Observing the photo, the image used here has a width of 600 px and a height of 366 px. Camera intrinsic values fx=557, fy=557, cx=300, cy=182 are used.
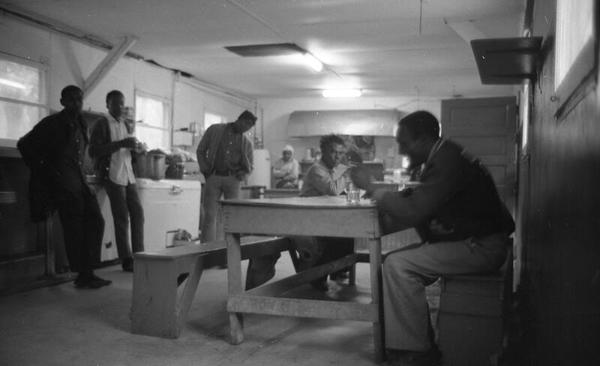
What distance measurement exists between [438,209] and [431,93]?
11.5 meters

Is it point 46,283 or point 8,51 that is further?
point 8,51

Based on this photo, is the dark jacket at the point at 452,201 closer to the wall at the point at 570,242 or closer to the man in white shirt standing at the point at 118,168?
the wall at the point at 570,242

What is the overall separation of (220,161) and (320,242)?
2460 millimetres

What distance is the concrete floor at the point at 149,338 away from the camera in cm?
307

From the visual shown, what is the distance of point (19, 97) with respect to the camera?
7449mm

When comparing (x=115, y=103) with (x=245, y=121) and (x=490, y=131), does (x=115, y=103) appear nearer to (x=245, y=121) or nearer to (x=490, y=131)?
(x=245, y=121)

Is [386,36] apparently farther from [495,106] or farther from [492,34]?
[495,106]

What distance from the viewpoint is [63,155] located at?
4910 mm

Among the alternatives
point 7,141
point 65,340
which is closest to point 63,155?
point 65,340

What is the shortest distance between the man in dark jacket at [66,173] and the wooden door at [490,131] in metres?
4.23

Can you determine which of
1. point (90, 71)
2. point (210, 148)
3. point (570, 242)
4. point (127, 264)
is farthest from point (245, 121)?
point (570, 242)

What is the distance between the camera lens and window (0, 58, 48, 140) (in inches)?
284

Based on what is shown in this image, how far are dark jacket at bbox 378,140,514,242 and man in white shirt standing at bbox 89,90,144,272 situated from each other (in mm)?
3630

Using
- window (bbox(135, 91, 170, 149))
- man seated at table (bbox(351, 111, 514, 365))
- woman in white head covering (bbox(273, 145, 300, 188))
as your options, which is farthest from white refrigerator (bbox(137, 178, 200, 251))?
woman in white head covering (bbox(273, 145, 300, 188))
